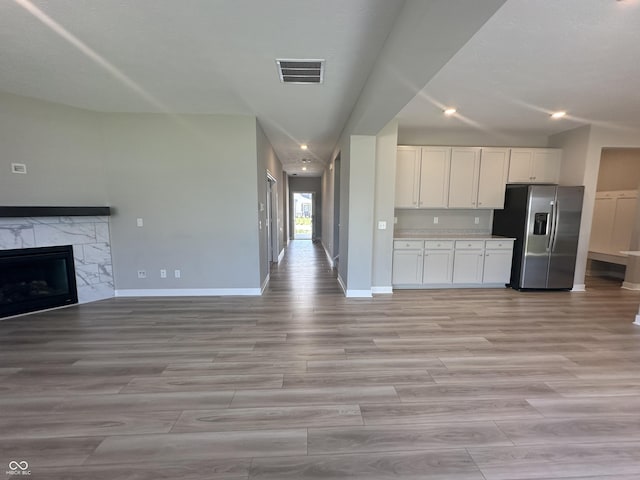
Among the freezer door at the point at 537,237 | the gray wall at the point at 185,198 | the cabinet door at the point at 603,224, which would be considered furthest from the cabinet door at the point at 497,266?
the gray wall at the point at 185,198

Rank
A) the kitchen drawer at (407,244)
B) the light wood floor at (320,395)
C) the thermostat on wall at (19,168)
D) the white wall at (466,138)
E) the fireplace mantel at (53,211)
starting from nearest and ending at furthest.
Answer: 1. the light wood floor at (320,395)
2. the fireplace mantel at (53,211)
3. the thermostat on wall at (19,168)
4. the kitchen drawer at (407,244)
5. the white wall at (466,138)

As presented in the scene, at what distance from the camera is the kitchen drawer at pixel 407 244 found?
4492mm

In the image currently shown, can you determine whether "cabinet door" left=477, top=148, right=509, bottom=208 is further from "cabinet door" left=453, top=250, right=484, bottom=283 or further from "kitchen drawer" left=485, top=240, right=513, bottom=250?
"cabinet door" left=453, top=250, right=484, bottom=283

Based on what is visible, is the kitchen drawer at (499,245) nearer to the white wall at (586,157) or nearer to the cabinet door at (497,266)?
the cabinet door at (497,266)

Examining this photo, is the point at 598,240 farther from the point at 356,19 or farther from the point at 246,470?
the point at 246,470

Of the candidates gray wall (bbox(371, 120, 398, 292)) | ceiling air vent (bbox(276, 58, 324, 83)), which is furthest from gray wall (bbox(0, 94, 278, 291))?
gray wall (bbox(371, 120, 398, 292))

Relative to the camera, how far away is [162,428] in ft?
5.57

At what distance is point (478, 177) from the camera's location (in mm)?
4738

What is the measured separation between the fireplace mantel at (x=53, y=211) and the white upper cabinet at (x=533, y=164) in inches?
263

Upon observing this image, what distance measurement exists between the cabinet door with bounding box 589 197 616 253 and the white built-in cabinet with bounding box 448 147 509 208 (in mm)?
2539

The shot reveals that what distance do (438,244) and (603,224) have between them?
3841mm

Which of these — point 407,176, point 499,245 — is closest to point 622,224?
point 499,245

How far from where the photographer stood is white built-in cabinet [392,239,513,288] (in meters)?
4.54

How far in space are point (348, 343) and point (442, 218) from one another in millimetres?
3411
